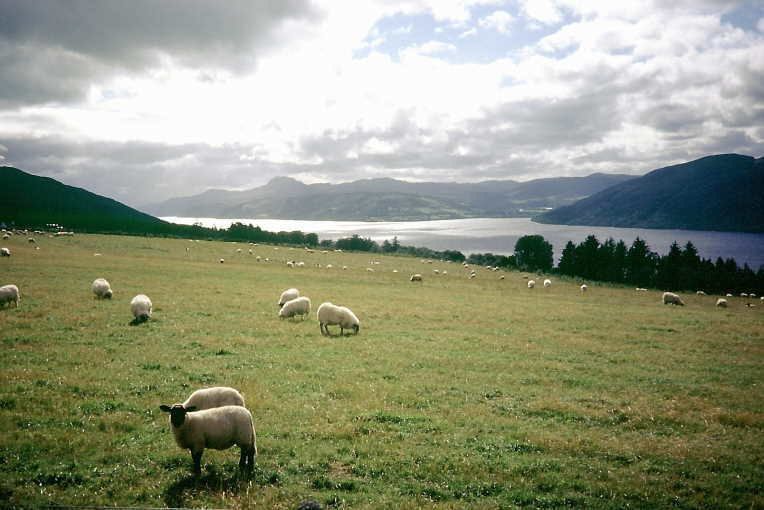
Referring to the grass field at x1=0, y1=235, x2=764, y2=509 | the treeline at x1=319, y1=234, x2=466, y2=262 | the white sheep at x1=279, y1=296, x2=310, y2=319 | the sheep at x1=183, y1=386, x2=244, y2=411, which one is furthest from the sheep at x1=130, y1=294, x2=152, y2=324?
the treeline at x1=319, y1=234, x2=466, y2=262

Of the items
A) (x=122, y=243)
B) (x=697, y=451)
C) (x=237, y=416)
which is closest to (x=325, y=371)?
(x=237, y=416)

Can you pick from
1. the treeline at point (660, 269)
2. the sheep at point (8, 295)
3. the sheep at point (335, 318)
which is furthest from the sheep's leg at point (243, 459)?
the treeline at point (660, 269)

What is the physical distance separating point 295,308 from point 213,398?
16.2 m

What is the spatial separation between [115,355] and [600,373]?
20663 millimetres

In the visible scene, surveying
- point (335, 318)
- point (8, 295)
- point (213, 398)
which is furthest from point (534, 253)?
point (213, 398)

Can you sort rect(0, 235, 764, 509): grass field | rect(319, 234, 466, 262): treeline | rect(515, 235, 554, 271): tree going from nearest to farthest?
rect(0, 235, 764, 509): grass field
rect(515, 235, 554, 271): tree
rect(319, 234, 466, 262): treeline

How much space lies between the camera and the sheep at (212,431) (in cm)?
808

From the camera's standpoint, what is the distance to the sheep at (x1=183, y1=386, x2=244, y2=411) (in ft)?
32.4

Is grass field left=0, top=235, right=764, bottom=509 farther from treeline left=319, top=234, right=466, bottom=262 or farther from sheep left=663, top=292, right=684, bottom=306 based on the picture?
treeline left=319, top=234, right=466, bottom=262

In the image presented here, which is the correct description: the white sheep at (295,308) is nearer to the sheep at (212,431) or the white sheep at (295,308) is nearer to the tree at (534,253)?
the sheep at (212,431)

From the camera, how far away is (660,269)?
323 ft

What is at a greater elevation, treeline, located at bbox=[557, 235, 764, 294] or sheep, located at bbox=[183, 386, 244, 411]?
treeline, located at bbox=[557, 235, 764, 294]

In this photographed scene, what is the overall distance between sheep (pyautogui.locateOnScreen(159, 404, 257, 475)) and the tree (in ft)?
398

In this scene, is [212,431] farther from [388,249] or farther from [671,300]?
[388,249]
